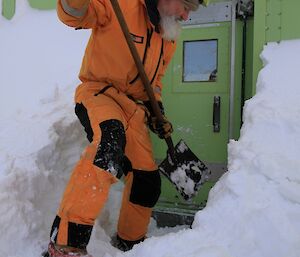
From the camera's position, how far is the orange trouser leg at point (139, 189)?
2.68m

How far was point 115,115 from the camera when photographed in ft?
7.37

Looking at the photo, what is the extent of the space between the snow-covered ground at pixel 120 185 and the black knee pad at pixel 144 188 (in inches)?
12.0

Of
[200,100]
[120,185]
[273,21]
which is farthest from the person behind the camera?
[200,100]


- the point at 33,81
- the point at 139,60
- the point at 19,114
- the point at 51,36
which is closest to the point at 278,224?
the point at 139,60

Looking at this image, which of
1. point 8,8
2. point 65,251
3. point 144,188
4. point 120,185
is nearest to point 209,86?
point 120,185

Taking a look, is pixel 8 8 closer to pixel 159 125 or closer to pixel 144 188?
pixel 159 125

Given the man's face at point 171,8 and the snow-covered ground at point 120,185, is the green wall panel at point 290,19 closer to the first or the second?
the snow-covered ground at point 120,185

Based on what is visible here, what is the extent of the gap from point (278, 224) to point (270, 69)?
147 cm

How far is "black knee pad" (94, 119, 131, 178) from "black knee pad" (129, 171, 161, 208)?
0.61 metres

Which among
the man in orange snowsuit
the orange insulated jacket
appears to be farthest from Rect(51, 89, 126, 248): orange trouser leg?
the orange insulated jacket

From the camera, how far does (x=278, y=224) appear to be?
1.71 metres

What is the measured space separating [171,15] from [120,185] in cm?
151

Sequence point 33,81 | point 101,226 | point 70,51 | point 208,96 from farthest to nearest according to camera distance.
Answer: point 70,51 < point 33,81 < point 208,96 < point 101,226

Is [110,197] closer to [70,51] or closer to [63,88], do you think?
[63,88]
